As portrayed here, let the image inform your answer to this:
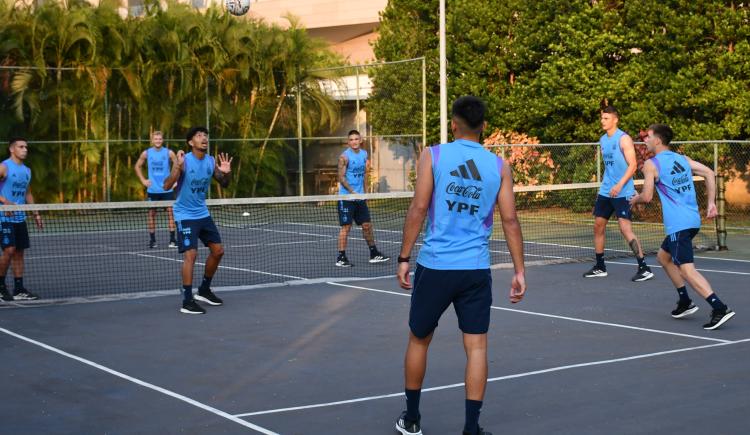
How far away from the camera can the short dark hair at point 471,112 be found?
Answer: 6.25m

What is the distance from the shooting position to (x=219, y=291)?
43.3 ft

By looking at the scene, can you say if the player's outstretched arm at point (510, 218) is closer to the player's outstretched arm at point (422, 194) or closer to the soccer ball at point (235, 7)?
the player's outstretched arm at point (422, 194)

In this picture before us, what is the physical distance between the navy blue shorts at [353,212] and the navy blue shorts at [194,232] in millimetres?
4397

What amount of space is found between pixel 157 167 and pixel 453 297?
47.8 feet

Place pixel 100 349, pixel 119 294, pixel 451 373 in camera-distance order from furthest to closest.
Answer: pixel 119 294
pixel 100 349
pixel 451 373

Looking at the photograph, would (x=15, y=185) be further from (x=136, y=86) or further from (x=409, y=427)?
(x=136, y=86)

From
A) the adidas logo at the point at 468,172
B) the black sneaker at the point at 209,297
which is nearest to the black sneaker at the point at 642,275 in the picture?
the black sneaker at the point at 209,297

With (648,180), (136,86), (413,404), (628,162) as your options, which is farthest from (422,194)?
(136,86)

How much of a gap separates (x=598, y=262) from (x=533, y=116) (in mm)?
12346

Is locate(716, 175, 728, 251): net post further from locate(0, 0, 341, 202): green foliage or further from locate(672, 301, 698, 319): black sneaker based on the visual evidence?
locate(0, 0, 341, 202): green foliage

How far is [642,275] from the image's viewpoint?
13.9 m

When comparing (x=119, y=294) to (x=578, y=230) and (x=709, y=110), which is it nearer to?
(x=578, y=230)

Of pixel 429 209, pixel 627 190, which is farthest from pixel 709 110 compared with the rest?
pixel 429 209

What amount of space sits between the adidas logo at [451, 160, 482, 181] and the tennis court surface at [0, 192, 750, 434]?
5.12 feet
